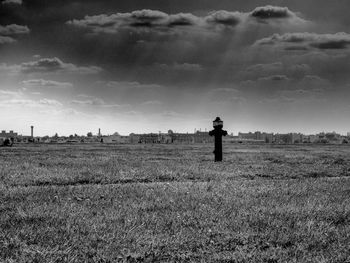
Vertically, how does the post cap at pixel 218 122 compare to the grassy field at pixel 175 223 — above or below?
above

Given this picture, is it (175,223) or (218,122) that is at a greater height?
(218,122)

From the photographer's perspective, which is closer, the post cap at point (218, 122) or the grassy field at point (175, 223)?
the grassy field at point (175, 223)

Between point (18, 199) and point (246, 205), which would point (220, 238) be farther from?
point (18, 199)

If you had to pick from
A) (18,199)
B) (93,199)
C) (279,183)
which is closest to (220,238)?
(93,199)

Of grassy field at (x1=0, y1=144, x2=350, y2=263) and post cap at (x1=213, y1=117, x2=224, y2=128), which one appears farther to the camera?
post cap at (x1=213, y1=117, x2=224, y2=128)

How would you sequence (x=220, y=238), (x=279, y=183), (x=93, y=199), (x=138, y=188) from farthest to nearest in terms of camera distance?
1. (x=279, y=183)
2. (x=138, y=188)
3. (x=93, y=199)
4. (x=220, y=238)

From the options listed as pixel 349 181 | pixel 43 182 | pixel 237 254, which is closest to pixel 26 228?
pixel 237 254

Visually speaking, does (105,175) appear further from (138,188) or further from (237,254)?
(237,254)

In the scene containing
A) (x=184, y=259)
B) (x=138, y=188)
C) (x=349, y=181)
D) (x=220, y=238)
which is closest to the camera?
(x=184, y=259)

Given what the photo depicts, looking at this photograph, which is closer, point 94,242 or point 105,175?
point 94,242

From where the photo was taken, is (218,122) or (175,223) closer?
(175,223)

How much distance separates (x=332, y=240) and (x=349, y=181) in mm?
9106

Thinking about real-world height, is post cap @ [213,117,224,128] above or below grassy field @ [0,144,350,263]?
above

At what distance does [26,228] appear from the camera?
6730mm
